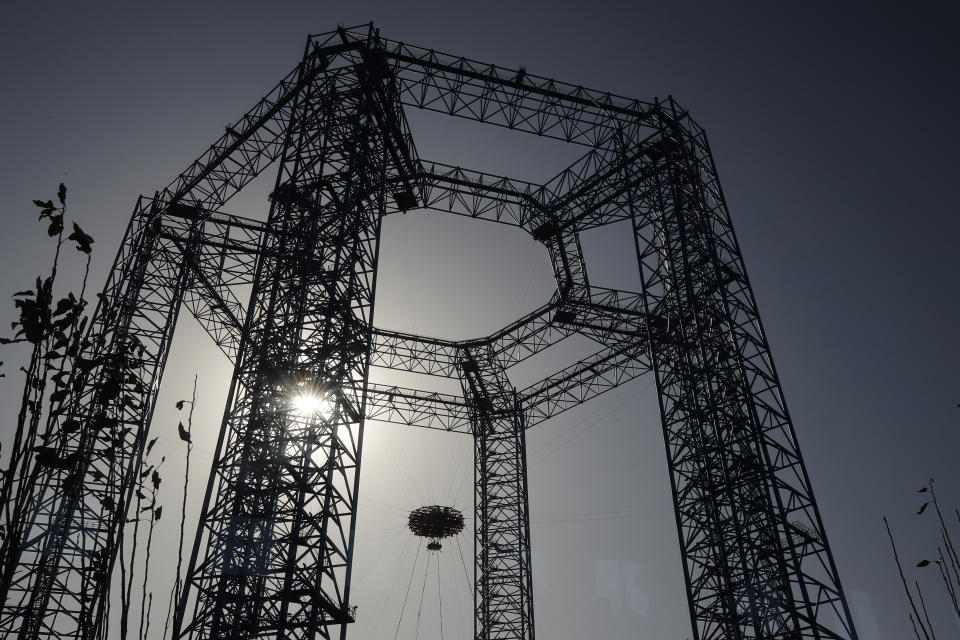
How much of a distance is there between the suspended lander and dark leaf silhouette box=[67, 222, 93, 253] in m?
27.7

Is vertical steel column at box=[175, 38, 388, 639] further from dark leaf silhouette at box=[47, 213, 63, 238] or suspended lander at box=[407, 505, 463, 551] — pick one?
suspended lander at box=[407, 505, 463, 551]

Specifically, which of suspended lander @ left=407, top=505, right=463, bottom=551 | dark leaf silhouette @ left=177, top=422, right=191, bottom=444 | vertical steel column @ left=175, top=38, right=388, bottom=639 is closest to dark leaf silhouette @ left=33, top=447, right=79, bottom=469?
dark leaf silhouette @ left=177, top=422, right=191, bottom=444

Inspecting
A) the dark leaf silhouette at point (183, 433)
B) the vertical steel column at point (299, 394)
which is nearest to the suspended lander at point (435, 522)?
the vertical steel column at point (299, 394)

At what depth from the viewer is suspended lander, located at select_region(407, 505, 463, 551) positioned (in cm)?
2875

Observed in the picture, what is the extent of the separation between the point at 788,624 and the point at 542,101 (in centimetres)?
1474

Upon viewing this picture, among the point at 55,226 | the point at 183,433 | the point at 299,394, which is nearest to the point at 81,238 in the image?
the point at 55,226

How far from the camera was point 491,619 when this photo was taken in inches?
1053

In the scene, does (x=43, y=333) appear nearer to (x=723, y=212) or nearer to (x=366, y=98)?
(x=366, y=98)

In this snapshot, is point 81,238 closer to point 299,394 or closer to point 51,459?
point 51,459

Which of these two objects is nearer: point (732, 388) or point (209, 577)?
point (209, 577)

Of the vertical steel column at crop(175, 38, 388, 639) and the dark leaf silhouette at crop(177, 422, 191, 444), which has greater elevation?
the vertical steel column at crop(175, 38, 388, 639)

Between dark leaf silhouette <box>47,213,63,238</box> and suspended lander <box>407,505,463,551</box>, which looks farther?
suspended lander <box>407,505,463,551</box>

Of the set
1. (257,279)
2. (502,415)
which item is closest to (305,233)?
(257,279)

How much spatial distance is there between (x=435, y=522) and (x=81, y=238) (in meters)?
27.9
